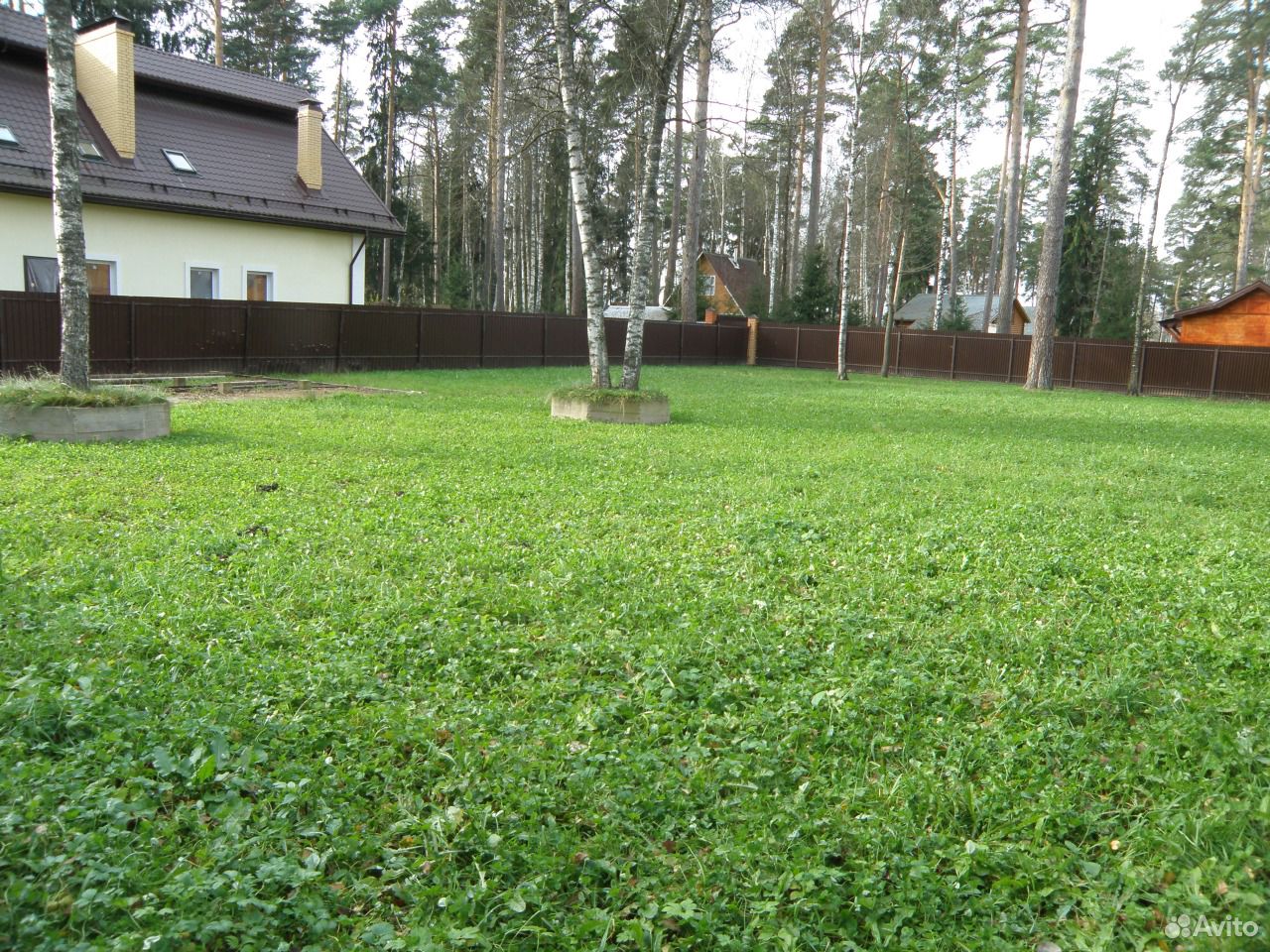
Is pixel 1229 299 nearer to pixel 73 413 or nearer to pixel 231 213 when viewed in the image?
pixel 231 213

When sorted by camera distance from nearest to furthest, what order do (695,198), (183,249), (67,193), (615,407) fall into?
1. (67,193)
2. (615,407)
3. (183,249)
4. (695,198)

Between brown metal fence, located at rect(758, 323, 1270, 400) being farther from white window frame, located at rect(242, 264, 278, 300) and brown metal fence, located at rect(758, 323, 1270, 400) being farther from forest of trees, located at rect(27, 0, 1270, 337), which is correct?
white window frame, located at rect(242, 264, 278, 300)

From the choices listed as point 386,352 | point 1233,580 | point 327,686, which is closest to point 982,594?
point 1233,580

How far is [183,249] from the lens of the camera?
811 inches

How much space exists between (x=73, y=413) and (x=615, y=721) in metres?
7.72

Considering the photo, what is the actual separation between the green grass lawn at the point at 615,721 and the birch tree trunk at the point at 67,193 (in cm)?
285

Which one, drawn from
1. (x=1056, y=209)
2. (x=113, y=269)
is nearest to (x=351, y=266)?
(x=113, y=269)

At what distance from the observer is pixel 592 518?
20.9 feet

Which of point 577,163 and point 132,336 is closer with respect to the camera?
point 577,163

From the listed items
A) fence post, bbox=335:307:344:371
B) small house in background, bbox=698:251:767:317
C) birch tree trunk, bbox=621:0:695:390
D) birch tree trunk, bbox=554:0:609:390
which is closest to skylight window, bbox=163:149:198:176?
fence post, bbox=335:307:344:371

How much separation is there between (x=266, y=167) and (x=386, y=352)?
596 cm

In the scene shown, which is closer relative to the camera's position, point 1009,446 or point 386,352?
point 1009,446

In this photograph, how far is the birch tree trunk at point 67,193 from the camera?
29.2ft

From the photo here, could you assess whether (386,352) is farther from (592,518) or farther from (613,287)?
(613,287)
